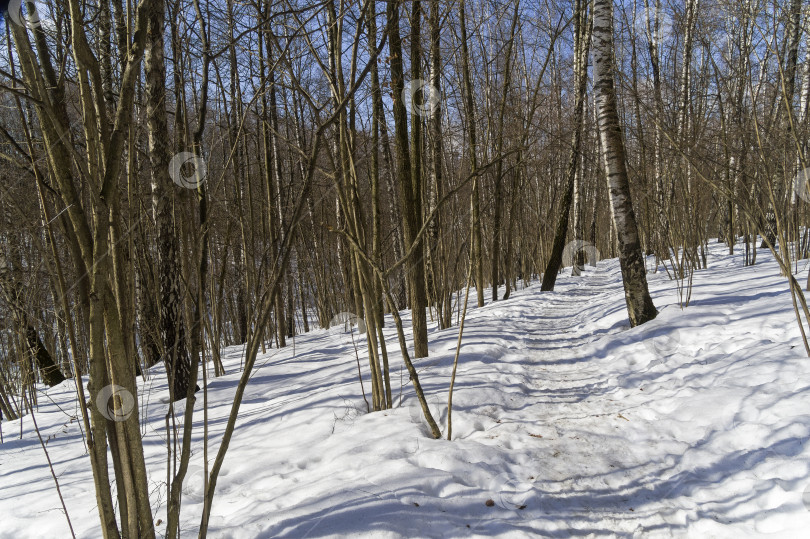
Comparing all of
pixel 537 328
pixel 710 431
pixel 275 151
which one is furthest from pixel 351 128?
pixel 275 151

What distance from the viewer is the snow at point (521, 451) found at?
1970 mm

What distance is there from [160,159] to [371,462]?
10.8 feet

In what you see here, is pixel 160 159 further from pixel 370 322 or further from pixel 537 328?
pixel 537 328
